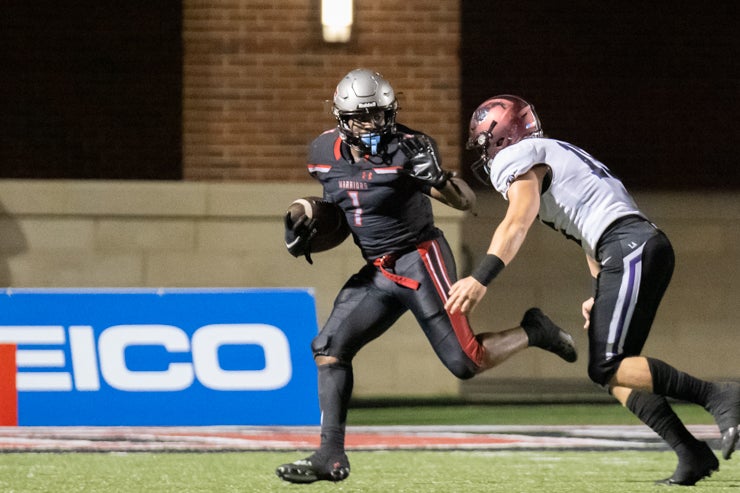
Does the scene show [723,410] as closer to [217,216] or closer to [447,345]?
[447,345]

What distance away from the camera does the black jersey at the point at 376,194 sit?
644 cm

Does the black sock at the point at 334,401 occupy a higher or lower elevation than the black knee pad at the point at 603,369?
lower

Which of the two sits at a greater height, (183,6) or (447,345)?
(183,6)

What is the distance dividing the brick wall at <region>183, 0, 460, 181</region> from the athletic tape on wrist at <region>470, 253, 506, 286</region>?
595 cm

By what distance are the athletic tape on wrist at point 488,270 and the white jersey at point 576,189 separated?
32cm

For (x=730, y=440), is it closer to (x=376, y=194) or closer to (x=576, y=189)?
(x=576, y=189)

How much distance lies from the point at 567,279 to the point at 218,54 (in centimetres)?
358

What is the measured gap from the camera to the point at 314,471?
6.11 meters

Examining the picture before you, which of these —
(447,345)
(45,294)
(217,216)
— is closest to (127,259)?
(217,216)

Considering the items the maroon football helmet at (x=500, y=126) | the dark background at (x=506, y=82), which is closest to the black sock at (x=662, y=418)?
the maroon football helmet at (x=500, y=126)

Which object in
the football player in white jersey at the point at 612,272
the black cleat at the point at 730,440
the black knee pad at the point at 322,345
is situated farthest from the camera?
the black knee pad at the point at 322,345

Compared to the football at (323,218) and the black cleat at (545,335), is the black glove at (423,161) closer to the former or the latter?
the football at (323,218)

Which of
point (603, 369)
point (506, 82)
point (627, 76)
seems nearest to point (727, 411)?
point (603, 369)

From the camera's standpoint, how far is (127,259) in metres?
11.4
